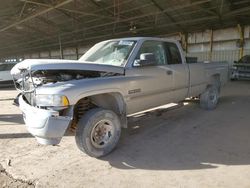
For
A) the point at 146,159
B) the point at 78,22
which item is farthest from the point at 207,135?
the point at 78,22

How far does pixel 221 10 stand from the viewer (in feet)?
43.9

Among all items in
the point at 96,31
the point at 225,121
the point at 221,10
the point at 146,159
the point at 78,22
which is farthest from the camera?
the point at 96,31

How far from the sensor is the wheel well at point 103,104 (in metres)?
3.89

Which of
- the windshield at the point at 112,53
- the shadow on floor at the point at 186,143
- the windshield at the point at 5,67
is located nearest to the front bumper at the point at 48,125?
the shadow on floor at the point at 186,143

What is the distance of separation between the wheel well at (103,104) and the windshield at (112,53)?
646 mm

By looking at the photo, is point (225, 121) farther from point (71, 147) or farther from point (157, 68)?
point (71, 147)

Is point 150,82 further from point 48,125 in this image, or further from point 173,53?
point 48,125

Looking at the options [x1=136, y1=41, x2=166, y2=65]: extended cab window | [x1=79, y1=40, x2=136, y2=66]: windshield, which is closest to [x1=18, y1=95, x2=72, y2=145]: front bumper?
[x1=79, y1=40, x2=136, y2=66]: windshield

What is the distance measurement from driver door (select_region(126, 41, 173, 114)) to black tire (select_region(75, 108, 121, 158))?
48 cm

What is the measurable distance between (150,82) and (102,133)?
134 centimetres

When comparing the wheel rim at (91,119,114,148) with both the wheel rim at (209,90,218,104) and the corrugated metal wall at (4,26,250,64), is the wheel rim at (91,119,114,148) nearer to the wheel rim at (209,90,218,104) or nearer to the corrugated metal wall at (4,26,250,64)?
the wheel rim at (209,90,218,104)

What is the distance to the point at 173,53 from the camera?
5.34m

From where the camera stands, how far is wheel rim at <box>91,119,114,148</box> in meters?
3.72

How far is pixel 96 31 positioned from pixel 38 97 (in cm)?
1838
